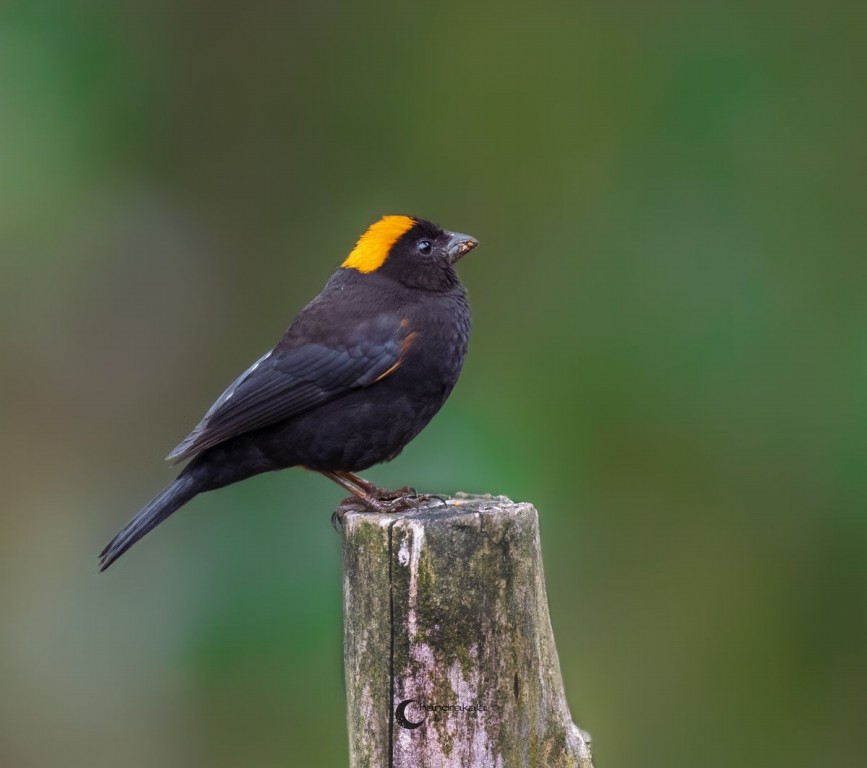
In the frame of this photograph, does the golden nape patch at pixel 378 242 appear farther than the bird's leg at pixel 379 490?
Yes

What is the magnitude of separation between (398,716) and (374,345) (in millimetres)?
1645

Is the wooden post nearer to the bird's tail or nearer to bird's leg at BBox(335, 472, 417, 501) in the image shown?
bird's leg at BBox(335, 472, 417, 501)

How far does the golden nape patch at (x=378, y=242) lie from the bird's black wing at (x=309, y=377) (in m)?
0.42

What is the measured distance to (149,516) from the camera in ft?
14.2

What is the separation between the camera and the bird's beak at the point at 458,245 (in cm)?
484

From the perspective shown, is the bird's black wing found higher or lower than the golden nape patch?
lower

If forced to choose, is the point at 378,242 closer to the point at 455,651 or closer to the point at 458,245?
the point at 458,245

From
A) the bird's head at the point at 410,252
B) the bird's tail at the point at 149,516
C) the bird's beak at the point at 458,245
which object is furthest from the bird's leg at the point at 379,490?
the bird's beak at the point at 458,245

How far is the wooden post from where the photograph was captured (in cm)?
295

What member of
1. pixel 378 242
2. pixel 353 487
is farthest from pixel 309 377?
pixel 378 242

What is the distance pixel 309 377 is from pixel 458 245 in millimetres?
851
